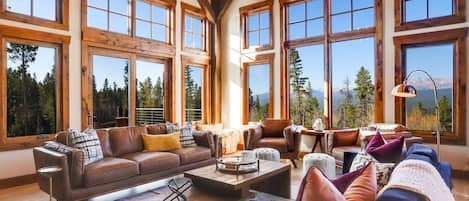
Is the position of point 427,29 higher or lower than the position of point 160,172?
higher

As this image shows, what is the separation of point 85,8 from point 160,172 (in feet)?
9.71

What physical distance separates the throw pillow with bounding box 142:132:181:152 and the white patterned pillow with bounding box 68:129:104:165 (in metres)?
0.72

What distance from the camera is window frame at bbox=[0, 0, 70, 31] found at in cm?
401

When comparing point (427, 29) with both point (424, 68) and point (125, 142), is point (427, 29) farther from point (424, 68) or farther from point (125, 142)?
point (125, 142)

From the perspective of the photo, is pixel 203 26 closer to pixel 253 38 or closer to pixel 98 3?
pixel 253 38

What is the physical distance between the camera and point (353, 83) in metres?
5.46

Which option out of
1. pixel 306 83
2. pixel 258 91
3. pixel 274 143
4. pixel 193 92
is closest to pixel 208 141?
pixel 274 143

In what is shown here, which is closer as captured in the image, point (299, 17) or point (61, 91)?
point (61, 91)

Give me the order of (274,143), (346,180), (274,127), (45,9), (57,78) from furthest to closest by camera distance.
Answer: (274,127) < (274,143) < (57,78) < (45,9) < (346,180)

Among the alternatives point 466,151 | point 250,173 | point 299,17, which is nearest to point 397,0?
point 299,17

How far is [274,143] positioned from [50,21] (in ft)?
12.9

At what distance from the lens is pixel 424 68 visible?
185 inches

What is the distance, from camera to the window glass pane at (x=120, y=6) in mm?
5242

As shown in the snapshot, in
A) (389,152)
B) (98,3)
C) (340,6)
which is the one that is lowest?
(389,152)
